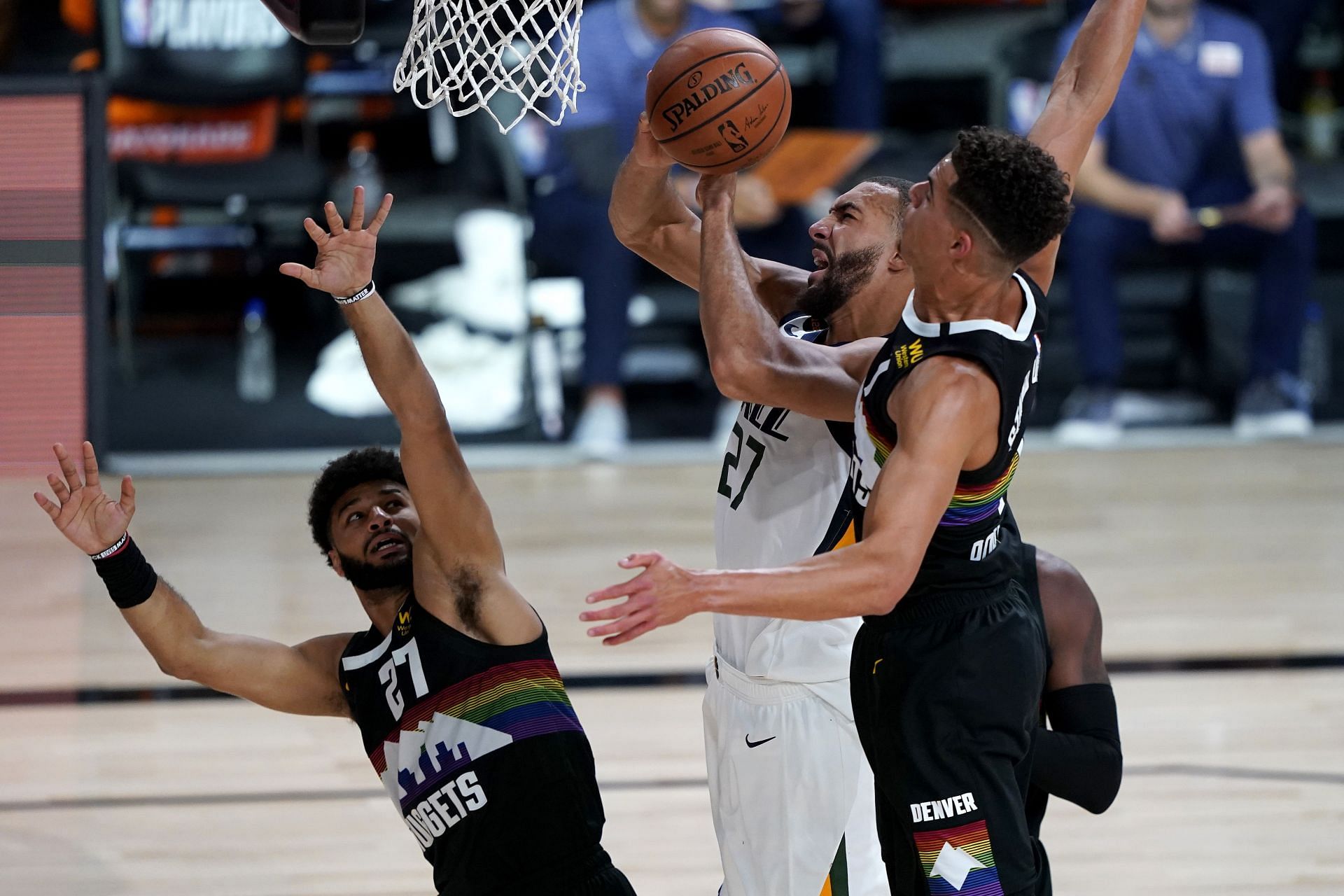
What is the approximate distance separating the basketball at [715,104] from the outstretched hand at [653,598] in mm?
1173

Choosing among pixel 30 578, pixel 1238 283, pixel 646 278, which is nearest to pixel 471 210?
pixel 646 278

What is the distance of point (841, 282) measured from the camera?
3420 mm

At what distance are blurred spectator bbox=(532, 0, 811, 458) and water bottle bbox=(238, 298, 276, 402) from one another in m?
1.97

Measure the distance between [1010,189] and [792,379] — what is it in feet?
1.99

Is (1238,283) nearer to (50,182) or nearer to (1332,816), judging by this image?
(1332,816)

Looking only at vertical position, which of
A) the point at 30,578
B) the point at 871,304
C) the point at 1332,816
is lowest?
the point at 30,578

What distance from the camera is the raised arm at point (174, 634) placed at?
3.20 m

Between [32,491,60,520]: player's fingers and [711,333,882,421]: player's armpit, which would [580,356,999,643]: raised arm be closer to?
[711,333,882,421]: player's armpit

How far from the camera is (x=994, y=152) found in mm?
2725

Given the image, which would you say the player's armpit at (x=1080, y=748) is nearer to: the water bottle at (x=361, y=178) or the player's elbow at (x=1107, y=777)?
the player's elbow at (x=1107, y=777)

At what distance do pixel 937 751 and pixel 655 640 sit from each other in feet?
11.1

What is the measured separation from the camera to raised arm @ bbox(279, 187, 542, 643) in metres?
3.09

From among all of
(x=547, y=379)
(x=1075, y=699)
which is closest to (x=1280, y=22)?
(x=547, y=379)

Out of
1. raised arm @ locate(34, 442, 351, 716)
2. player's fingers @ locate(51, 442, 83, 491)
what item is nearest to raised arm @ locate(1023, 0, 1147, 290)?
raised arm @ locate(34, 442, 351, 716)
